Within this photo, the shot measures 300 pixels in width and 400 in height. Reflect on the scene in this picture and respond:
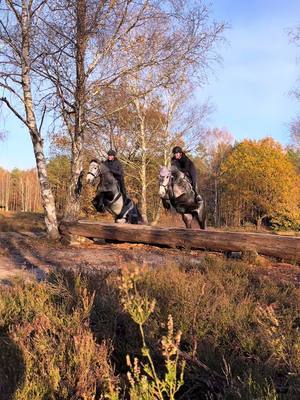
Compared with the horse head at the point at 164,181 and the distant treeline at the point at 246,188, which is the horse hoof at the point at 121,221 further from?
the distant treeline at the point at 246,188

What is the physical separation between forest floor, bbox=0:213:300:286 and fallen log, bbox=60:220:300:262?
0.17 metres

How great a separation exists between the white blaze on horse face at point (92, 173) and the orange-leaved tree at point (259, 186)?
2670 cm

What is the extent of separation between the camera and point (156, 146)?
30.1 metres

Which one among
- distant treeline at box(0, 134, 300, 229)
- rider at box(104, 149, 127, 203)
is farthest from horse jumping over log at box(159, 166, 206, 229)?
distant treeline at box(0, 134, 300, 229)

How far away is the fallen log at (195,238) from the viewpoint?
8008mm

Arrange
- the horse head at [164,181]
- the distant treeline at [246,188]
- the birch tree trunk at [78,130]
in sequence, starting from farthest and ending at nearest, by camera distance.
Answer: the distant treeline at [246,188], the birch tree trunk at [78,130], the horse head at [164,181]

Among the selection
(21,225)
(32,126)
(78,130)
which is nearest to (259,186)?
(21,225)

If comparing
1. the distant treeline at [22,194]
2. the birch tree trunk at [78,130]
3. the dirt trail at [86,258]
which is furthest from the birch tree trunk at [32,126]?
the distant treeline at [22,194]

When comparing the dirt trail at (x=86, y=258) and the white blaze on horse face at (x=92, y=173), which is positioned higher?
the white blaze on horse face at (x=92, y=173)

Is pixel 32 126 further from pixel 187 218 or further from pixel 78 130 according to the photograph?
pixel 187 218

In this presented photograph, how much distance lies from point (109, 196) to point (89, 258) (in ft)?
11.8

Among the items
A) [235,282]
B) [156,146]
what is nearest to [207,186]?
[156,146]

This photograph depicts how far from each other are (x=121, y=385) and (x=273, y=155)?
38.2 m

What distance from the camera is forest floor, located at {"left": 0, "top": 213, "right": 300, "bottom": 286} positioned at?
7008 millimetres
